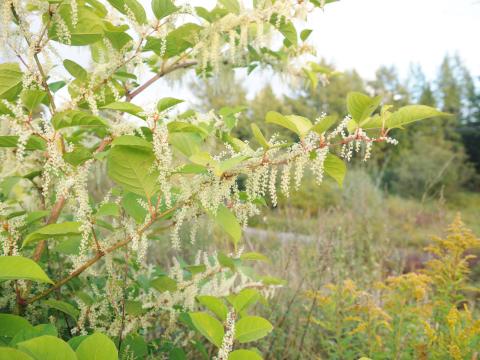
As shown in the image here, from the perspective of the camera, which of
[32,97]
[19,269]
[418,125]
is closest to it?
[19,269]

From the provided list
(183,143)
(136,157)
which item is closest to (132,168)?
(136,157)

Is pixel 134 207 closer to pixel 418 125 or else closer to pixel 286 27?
pixel 286 27

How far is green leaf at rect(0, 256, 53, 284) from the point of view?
698 millimetres

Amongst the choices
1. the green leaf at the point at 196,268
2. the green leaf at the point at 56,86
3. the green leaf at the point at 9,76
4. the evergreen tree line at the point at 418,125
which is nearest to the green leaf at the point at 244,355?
the green leaf at the point at 196,268

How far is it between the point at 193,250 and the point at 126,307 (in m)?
2.34

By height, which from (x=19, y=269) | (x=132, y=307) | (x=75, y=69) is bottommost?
(x=132, y=307)

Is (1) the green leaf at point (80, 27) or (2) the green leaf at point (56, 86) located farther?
(2) the green leaf at point (56, 86)

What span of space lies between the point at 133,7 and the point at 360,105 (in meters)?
0.61

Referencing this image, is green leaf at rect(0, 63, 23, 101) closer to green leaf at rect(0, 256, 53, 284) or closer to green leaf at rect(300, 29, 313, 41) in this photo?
green leaf at rect(0, 256, 53, 284)

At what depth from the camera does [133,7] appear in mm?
1081

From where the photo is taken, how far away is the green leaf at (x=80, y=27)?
1.03m

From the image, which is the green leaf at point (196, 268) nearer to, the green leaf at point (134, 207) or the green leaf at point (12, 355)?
the green leaf at point (134, 207)

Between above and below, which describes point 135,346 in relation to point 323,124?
below

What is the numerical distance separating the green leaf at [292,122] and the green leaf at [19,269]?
1.46 feet
